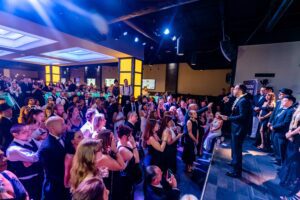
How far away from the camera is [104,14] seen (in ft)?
12.7

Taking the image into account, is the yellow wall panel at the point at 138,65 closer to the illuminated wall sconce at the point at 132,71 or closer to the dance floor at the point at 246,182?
the illuminated wall sconce at the point at 132,71

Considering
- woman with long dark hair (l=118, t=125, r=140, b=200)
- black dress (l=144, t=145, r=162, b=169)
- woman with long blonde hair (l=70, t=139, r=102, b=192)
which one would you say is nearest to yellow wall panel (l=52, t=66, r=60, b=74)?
black dress (l=144, t=145, r=162, b=169)

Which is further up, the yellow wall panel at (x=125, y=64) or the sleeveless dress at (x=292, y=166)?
the yellow wall panel at (x=125, y=64)

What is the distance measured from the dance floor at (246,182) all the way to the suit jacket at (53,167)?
6.55 feet

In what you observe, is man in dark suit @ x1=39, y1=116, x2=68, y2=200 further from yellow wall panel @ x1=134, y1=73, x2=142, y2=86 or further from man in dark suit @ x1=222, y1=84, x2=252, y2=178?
yellow wall panel @ x1=134, y1=73, x2=142, y2=86

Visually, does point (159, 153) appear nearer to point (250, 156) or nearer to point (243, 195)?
point (243, 195)

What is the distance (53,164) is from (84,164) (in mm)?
474

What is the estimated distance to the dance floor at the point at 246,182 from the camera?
240cm

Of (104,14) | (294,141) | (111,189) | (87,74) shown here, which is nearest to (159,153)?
(111,189)

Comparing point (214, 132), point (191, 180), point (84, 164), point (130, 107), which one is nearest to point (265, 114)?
point (214, 132)

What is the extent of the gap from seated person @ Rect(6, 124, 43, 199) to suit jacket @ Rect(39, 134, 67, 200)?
0.22 metres

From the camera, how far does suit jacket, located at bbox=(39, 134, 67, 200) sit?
4.97 ft

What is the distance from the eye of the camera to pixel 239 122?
8.84ft

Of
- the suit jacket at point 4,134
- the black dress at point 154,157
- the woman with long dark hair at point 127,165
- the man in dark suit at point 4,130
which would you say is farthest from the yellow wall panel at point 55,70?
the woman with long dark hair at point 127,165
